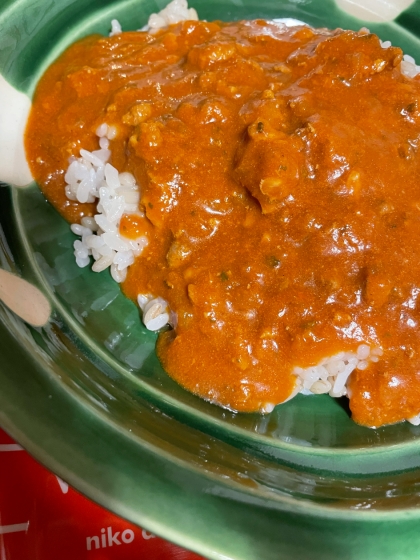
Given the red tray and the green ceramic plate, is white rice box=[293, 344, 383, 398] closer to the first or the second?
the green ceramic plate

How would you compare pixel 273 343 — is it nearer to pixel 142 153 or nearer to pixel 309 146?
pixel 309 146

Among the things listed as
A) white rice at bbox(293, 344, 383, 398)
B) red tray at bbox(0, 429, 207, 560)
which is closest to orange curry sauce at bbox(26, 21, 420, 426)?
white rice at bbox(293, 344, 383, 398)

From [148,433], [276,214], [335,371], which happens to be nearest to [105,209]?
[276,214]

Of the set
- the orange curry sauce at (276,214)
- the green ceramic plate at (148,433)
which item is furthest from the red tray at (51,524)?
the orange curry sauce at (276,214)

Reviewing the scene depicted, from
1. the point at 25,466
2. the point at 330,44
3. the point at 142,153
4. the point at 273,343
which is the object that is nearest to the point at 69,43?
the point at 142,153

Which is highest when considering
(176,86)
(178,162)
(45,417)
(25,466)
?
(176,86)
